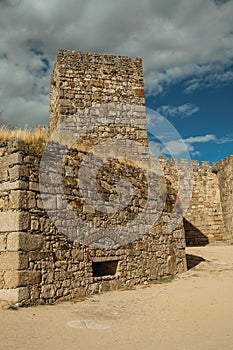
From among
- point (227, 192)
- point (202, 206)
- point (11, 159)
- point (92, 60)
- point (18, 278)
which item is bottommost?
point (18, 278)

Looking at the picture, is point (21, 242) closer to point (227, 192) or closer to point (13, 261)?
point (13, 261)

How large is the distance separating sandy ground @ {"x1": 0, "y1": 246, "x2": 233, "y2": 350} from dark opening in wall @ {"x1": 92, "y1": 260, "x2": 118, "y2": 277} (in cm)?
61

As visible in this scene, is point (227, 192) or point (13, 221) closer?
point (13, 221)

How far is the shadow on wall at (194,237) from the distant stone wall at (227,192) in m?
1.15

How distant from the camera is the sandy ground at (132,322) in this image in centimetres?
397

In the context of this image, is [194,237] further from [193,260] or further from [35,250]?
[35,250]

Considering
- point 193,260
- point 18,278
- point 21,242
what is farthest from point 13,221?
point 193,260

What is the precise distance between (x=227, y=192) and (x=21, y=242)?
15.5 meters

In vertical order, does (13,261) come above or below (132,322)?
above

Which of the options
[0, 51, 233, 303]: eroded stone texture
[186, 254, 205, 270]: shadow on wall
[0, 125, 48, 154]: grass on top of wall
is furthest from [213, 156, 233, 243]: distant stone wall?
[0, 125, 48, 154]: grass on top of wall

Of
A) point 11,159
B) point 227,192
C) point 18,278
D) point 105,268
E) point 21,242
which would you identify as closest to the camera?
point 18,278

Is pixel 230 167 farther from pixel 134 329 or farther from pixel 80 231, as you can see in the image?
pixel 134 329

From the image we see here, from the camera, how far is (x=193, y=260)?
1091cm

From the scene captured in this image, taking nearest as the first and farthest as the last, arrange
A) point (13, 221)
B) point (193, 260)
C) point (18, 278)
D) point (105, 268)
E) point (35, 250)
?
1. point (18, 278)
2. point (13, 221)
3. point (35, 250)
4. point (105, 268)
5. point (193, 260)
